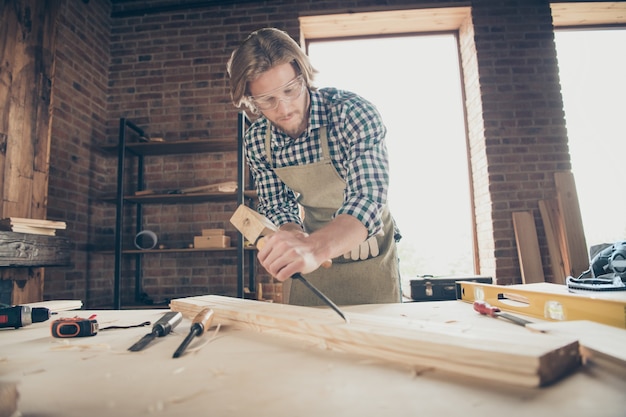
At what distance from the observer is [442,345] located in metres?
0.60

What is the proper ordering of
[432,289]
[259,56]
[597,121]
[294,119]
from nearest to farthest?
[259,56] → [294,119] → [432,289] → [597,121]

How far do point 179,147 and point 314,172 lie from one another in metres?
2.42

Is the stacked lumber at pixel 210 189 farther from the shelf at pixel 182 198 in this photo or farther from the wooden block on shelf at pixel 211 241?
the wooden block on shelf at pixel 211 241

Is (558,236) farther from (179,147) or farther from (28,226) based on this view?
(28,226)

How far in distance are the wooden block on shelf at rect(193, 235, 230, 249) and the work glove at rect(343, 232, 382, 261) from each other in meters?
1.94

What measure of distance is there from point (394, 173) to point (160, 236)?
8.19 ft

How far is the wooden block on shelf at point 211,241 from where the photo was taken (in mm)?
3318

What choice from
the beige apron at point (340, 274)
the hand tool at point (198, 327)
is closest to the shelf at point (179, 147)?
the beige apron at point (340, 274)

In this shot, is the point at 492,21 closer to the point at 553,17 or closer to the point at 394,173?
the point at 553,17

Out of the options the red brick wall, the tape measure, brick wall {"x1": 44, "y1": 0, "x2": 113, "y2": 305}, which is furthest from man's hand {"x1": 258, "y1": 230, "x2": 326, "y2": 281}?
the red brick wall

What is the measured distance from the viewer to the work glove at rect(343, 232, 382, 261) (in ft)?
5.34

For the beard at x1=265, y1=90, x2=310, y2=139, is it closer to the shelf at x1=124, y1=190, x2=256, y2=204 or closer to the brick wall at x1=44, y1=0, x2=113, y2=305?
the shelf at x1=124, y1=190, x2=256, y2=204

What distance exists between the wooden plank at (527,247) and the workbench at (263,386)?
10.4 ft

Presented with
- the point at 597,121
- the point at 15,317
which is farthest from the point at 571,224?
the point at 15,317
